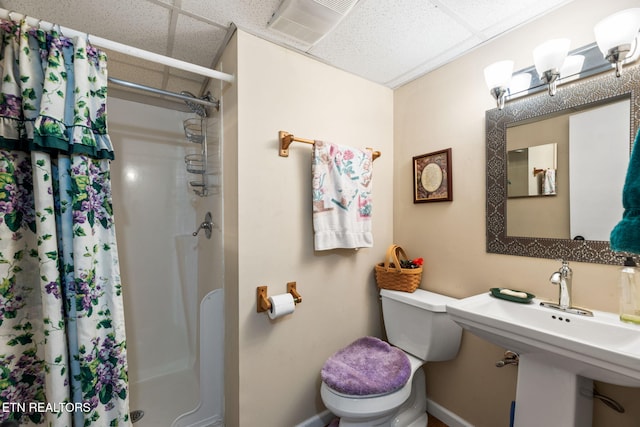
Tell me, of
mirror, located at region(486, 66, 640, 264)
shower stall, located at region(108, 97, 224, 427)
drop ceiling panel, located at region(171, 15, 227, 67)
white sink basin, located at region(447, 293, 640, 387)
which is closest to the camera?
white sink basin, located at region(447, 293, 640, 387)

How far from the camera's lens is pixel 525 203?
128 centimetres

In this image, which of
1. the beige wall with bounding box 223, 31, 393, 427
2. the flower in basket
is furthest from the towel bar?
the flower in basket

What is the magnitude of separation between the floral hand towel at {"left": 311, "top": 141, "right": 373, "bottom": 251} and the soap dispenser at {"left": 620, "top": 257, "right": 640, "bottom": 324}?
3.42ft

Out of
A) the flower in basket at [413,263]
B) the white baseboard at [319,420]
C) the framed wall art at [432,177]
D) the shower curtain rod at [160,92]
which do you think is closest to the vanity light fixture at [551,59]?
the framed wall art at [432,177]

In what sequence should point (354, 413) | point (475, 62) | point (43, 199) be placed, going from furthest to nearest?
1. point (475, 62)
2. point (354, 413)
3. point (43, 199)

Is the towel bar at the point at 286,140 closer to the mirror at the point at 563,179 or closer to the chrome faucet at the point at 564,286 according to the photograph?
the mirror at the point at 563,179

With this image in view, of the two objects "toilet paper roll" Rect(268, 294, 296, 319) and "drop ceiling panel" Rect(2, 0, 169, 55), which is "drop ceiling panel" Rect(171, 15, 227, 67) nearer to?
"drop ceiling panel" Rect(2, 0, 169, 55)

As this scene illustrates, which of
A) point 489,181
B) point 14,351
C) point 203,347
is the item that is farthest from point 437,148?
point 14,351

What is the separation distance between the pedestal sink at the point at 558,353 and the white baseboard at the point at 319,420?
0.95m

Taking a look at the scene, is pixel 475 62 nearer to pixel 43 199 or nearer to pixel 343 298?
pixel 343 298

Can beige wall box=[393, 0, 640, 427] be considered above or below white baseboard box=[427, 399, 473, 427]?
above

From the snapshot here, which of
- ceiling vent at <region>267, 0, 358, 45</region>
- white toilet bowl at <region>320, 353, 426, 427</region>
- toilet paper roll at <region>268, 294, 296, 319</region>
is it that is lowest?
white toilet bowl at <region>320, 353, 426, 427</region>

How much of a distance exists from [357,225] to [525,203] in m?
0.84

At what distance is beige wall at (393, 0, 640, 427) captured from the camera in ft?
3.59
